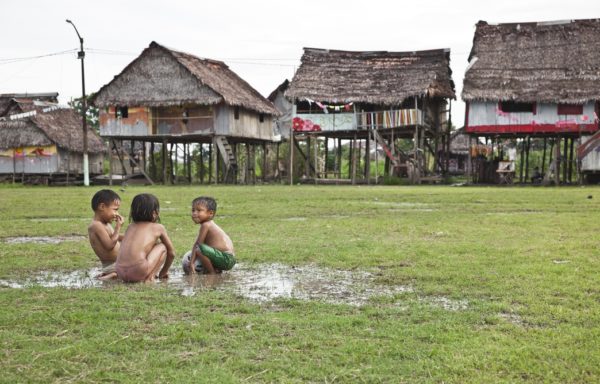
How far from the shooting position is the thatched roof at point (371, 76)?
3275 centimetres

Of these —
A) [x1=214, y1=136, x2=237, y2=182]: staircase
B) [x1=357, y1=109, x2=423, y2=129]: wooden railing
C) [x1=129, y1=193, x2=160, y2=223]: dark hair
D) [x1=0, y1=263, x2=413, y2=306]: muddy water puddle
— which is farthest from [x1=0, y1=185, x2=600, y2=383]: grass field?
[x1=214, y1=136, x2=237, y2=182]: staircase

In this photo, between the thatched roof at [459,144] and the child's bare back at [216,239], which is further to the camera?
the thatched roof at [459,144]

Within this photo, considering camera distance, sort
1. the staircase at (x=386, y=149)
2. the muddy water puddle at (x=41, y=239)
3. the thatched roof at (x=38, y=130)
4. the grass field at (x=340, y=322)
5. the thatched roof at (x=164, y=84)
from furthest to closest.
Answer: the thatched roof at (x=38, y=130)
the thatched roof at (x=164, y=84)
the staircase at (x=386, y=149)
the muddy water puddle at (x=41, y=239)
the grass field at (x=340, y=322)

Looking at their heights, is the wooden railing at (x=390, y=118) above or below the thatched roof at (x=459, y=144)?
above

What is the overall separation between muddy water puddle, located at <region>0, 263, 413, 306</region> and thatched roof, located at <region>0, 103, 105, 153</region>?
36.0 m

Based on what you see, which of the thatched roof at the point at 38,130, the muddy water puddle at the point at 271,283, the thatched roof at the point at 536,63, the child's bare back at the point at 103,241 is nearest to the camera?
the muddy water puddle at the point at 271,283

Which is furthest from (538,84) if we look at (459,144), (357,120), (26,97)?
(26,97)

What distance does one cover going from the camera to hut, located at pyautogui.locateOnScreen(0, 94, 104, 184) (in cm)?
4066

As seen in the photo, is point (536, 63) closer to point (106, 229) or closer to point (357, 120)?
point (357, 120)

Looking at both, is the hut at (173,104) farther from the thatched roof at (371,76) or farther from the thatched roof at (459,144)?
the thatched roof at (459,144)

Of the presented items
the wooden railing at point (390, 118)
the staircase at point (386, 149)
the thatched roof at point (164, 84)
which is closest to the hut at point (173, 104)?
the thatched roof at point (164, 84)

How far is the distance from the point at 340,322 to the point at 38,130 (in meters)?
39.7

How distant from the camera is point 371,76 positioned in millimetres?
34312

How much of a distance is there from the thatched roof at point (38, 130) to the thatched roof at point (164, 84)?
7.66 m
